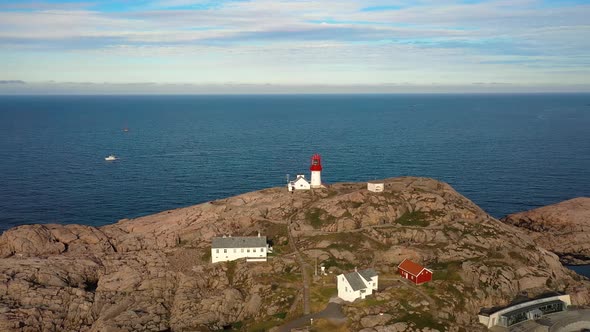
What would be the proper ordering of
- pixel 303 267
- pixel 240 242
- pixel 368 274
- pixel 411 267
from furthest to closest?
pixel 240 242
pixel 303 267
pixel 411 267
pixel 368 274

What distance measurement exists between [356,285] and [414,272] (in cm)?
1049

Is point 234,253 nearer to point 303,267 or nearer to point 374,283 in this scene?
point 303,267

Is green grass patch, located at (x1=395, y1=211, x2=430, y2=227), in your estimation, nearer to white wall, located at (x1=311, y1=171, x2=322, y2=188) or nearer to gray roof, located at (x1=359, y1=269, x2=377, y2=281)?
gray roof, located at (x1=359, y1=269, x2=377, y2=281)

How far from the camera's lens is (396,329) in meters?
58.6

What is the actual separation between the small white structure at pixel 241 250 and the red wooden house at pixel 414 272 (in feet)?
73.5

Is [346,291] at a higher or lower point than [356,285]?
lower

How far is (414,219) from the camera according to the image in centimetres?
8650

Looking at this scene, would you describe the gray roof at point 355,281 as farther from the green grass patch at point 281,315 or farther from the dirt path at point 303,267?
the green grass patch at point 281,315

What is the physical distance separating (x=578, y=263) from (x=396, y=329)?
5250cm

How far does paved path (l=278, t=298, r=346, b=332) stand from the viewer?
60.4m

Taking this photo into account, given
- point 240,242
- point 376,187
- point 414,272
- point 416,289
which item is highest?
point 376,187

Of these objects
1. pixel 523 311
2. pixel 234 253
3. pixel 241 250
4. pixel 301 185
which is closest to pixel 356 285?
pixel 241 250

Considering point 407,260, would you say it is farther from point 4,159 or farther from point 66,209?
point 4,159

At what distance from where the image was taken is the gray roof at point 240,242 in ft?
257
